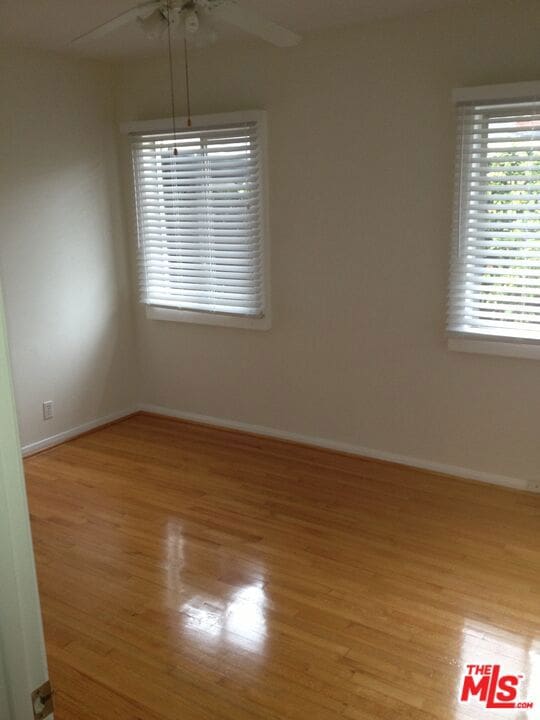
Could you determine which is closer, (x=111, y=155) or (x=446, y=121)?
(x=446, y=121)

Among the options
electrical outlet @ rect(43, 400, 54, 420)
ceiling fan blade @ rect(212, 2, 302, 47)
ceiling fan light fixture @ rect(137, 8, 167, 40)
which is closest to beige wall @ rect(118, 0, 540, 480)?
ceiling fan blade @ rect(212, 2, 302, 47)

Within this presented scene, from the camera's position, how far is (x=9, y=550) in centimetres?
84

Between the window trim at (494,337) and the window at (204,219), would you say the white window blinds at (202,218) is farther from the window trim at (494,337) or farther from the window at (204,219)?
the window trim at (494,337)

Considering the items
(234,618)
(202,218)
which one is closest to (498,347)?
(234,618)

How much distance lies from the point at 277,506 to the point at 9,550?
2.88m

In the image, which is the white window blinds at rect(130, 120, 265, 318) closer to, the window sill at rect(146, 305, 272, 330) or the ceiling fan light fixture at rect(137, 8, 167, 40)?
the window sill at rect(146, 305, 272, 330)

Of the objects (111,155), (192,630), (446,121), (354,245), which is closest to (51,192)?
(111,155)

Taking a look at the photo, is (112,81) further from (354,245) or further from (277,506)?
(277,506)

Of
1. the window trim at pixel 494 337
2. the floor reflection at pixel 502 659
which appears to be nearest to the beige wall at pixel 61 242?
the window trim at pixel 494 337

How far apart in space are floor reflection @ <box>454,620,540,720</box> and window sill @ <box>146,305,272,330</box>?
2.44 metres

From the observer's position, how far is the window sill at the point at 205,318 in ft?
14.8

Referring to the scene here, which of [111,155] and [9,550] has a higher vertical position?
[111,155]

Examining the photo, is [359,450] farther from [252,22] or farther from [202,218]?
[252,22]

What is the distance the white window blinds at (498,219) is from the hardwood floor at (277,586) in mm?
1028
